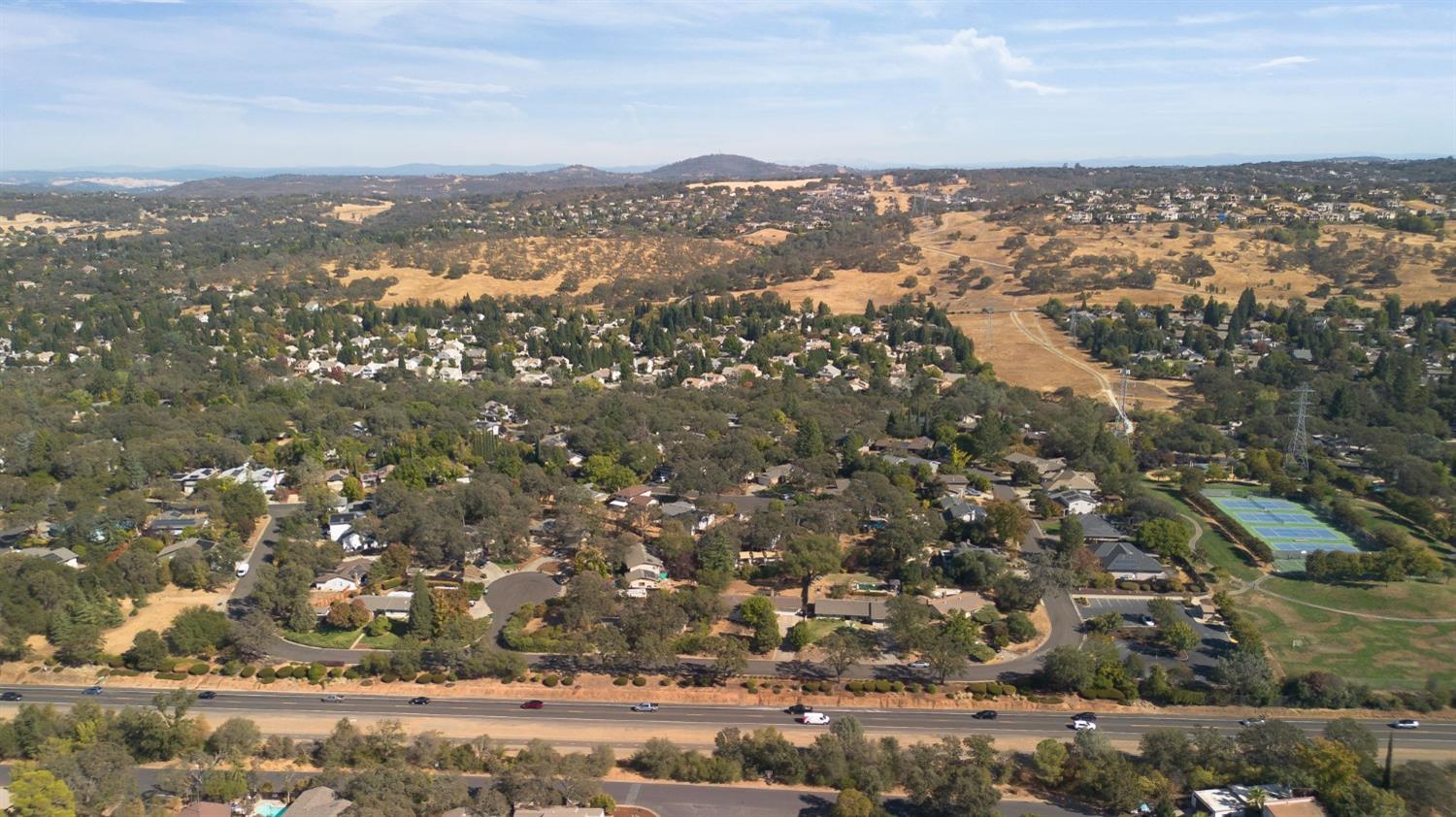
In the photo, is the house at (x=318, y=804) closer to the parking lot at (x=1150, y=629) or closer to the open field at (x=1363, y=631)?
the parking lot at (x=1150, y=629)

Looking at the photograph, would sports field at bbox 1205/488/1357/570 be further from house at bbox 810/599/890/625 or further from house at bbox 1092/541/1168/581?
house at bbox 810/599/890/625

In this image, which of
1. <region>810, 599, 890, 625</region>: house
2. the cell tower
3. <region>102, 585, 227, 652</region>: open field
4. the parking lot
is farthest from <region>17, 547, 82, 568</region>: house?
the cell tower

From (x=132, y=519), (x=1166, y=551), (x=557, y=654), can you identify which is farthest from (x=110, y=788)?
(x=1166, y=551)

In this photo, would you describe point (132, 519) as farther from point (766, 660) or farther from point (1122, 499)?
point (1122, 499)

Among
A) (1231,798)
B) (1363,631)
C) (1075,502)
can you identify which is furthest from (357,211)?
(1231,798)

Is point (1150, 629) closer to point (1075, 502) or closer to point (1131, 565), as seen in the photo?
point (1131, 565)

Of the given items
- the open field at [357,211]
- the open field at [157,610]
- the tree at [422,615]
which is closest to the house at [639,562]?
the tree at [422,615]
